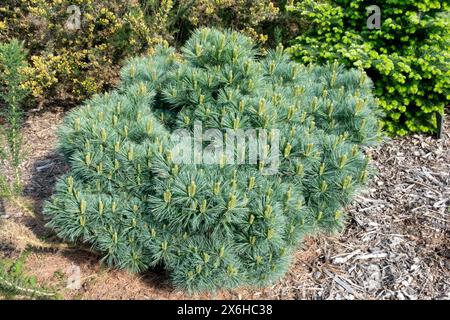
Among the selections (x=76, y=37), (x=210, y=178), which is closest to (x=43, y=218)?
(x=210, y=178)

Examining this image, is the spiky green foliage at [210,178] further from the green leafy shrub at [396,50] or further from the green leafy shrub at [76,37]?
the green leafy shrub at [76,37]

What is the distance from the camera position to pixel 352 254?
353 centimetres

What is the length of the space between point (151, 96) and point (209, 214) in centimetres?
109

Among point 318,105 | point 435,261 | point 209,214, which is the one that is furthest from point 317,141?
point 435,261

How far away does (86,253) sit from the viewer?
338cm

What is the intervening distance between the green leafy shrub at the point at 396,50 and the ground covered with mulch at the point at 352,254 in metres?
0.60

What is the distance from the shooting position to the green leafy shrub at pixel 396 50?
14.0 ft

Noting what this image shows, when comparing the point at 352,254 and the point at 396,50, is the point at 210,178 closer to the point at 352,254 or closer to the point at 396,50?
the point at 352,254

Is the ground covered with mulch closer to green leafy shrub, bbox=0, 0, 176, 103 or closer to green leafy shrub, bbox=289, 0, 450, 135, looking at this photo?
green leafy shrub, bbox=289, 0, 450, 135

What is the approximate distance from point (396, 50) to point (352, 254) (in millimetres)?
2088

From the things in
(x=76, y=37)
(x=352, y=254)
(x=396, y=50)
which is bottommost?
(x=352, y=254)

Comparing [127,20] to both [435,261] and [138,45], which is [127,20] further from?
[435,261]

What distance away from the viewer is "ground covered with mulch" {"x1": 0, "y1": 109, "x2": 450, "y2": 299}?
3203 mm

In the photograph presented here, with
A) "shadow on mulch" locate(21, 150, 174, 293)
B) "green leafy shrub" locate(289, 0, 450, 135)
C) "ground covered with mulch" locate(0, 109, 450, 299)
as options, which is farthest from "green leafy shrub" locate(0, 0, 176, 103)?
"green leafy shrub" locate(289, 0, 450, 135)
